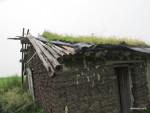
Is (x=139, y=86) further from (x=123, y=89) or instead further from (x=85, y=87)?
(x=85, y=87)

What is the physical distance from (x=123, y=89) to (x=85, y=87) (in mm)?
2491

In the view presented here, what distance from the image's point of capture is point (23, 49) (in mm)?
11445

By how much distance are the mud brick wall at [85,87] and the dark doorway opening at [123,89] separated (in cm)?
126

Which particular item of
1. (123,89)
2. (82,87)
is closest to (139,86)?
(123,89)

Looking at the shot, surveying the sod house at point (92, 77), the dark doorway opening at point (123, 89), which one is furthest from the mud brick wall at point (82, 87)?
the dark doorway opening at point (123, 89)

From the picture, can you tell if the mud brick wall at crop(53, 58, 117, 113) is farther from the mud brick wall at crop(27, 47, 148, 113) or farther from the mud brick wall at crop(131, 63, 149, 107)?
the mud brick wall at crop(131, 63, 149, 107)

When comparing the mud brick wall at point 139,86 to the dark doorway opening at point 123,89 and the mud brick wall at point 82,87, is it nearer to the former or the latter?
the dark doorway opening at point 123,89

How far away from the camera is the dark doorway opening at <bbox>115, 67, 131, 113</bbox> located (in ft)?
27.4

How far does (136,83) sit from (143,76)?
0.58 metres

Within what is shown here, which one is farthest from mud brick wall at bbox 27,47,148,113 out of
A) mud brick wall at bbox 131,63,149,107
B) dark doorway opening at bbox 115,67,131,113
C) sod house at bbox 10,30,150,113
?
mud brick wall at bbox 131,63,149,107

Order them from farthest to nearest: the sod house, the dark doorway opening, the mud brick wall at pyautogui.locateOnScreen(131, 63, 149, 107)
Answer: the dark doorway opening → the mud brick wall at pyautogui.locateOnScreen(131, 63, 149, 107) → the sod house

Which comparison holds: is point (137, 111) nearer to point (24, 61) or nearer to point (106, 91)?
point (106, 91)

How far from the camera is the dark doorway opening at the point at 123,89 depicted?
8.35 meters

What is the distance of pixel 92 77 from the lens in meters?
6.85
